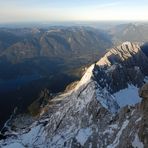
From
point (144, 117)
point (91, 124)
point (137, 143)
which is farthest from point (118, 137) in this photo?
point (91, 124)

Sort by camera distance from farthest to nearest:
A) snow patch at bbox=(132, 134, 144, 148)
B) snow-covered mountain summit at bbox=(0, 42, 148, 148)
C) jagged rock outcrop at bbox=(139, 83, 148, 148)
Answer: snow-covered mountain summit at bbox=(0, 42, 148, 148) < jagged rock outcrop at bbox=(139, 83, 148, 148) < snow patch at bbox=(132, 134, 144, 148)

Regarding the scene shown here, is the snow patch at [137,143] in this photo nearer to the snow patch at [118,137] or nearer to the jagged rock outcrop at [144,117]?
the jagged rock outcrop at [144,117]

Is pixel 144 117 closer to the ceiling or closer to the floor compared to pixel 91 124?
closer to the ceiling

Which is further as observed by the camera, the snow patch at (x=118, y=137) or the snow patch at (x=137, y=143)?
the snow patch at (x=118, y=137)

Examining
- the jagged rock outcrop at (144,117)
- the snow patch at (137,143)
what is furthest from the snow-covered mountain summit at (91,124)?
the jagged rock outcrop at (144,117)

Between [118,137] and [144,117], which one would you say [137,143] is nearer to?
[144,117]

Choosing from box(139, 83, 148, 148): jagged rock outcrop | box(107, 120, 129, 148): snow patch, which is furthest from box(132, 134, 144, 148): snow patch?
box(107, 120, 129, 148): snow patch

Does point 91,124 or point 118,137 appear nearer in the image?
point 118,137

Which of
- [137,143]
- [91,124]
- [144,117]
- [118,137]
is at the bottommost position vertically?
[91,124]

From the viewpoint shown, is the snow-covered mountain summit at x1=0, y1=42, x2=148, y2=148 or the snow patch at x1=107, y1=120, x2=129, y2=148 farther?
the snow-covered mountain summit at x1=0, y1=42, x2=148, y2=148

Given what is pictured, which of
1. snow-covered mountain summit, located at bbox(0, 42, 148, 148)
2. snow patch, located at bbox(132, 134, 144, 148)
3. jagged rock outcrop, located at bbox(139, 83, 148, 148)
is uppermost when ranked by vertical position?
jagged rock outcrop, located at bbox(139, 83, 148, 148)

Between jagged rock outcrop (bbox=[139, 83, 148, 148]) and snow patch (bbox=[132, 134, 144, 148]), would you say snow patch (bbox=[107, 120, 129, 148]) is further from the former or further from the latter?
snow patch (bbox=[132, 134, 144, 148])
